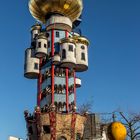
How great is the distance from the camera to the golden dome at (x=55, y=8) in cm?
3494

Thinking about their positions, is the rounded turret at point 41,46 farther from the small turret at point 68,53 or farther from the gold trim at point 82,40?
the gold trim at point 82,40

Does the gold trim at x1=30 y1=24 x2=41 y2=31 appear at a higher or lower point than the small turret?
higher

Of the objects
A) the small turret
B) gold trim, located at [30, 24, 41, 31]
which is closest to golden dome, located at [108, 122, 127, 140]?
the small turret

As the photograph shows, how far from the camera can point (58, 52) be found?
3447cm

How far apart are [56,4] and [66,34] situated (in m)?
3.44

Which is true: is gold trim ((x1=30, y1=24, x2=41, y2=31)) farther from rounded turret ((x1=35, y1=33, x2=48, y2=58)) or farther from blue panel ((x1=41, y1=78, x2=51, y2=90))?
blue panel ((x1=41, y1=78, x2=51, y2=90))

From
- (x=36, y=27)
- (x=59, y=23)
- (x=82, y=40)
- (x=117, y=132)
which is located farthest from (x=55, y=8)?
(x=117, y=132)

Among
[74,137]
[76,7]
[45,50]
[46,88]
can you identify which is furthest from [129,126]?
[76,7]

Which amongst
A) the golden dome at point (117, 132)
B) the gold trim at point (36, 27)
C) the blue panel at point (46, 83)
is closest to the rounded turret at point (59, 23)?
the gold trim at point (36, 27)

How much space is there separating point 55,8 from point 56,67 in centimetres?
659

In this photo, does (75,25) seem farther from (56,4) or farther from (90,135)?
(90,135)

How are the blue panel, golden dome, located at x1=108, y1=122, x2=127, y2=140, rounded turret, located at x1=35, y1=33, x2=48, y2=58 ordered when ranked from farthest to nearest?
rounded turret, located at x1=35, y1=33, x2=48, y2=58, the blue panel, golden dome, located at x1=108, y1=122, x2=127, y2=140

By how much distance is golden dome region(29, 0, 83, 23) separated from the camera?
34.9m

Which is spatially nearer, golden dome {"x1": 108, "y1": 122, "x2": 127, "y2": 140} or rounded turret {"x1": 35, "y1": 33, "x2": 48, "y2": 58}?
golden dome {"x1": 108, "y1": 122, "x2": 127, "y2": 140}
